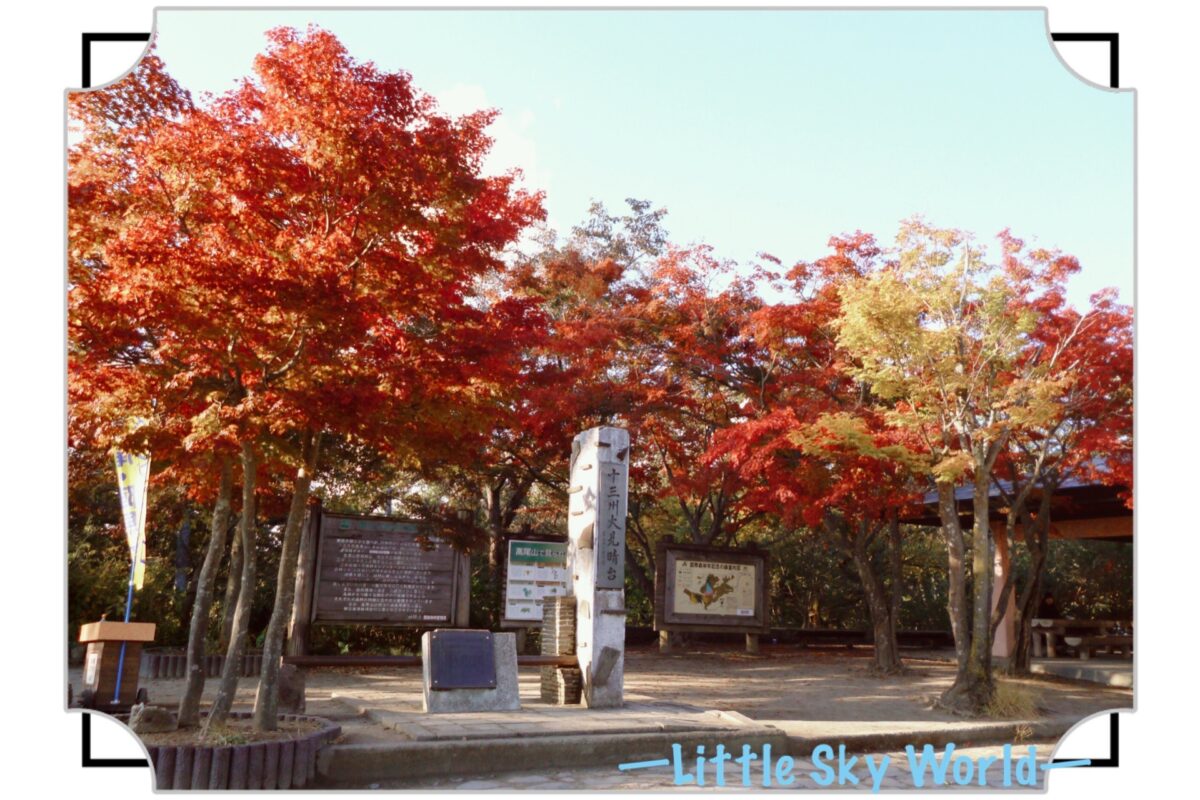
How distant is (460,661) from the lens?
739 cm

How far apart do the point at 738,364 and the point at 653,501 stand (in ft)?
12.1

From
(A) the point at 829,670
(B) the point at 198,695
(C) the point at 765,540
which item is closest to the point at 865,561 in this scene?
(A) the point at 829,670

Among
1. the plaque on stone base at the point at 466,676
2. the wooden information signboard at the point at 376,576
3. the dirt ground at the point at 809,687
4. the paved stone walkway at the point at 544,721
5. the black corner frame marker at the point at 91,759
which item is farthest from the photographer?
the wooden information signboard at the point at 376,576

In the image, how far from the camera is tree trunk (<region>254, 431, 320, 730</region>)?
A: 5.91m

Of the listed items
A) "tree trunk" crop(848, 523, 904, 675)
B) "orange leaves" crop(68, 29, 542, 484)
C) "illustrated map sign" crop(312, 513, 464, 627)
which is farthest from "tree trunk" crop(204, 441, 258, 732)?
"tree trunk" crop(848, 523, 904, 675)

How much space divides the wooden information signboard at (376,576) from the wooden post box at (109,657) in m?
4.19

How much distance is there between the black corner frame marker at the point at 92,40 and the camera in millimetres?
5039

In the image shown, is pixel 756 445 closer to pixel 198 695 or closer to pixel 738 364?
pixel 738 364

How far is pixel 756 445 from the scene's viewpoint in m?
11.0

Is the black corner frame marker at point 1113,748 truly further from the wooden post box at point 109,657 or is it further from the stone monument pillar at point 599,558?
the wooden post box at point 109,657

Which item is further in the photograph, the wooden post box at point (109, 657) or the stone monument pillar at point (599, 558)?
the stone monument pillar at point (599, 558)

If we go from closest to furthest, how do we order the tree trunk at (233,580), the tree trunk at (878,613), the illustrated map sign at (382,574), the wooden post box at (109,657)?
the wooden post box at (109,657) < the tree trunk at (233,580) < the illustrated map sign at (382,574) < the tree trunk at (878,613)

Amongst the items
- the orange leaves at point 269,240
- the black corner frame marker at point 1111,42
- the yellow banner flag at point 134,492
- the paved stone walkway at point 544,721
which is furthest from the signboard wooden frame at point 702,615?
the black corner frame marker at point 1111,42

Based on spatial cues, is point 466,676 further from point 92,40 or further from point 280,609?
point 92,40
